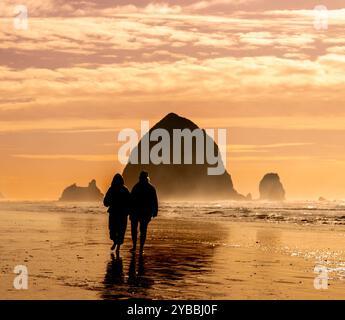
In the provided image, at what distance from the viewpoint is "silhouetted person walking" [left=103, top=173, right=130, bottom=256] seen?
19.9m

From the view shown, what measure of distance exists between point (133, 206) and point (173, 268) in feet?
11.0

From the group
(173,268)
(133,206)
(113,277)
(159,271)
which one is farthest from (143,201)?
(113,277)

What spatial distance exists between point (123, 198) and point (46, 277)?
618cm

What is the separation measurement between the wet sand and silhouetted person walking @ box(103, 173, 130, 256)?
2.14 feet

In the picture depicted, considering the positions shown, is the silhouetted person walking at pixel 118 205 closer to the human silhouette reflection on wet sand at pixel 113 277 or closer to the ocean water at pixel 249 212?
the human silhouette reflection on wet sand at pixel 113 277

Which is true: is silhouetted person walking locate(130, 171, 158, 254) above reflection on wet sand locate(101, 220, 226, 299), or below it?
above

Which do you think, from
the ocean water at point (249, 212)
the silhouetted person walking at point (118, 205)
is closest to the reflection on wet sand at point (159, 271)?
the silhouetted person walking at point (118, 205)

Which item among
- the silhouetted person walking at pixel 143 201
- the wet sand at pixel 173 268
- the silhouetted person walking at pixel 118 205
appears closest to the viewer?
the wet sand at pixel 173 268

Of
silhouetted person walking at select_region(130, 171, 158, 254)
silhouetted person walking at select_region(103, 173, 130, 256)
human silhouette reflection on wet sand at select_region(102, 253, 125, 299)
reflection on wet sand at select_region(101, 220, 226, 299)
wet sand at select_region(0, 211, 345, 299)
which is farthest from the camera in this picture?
silhouetted person walking at select_region(103, 173, 130, 256)

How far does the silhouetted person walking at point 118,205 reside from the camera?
1992cm

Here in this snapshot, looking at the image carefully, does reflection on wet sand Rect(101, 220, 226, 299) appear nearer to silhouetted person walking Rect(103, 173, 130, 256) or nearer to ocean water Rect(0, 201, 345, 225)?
silhouetted person walking Rect(103, 173, 130, 256)

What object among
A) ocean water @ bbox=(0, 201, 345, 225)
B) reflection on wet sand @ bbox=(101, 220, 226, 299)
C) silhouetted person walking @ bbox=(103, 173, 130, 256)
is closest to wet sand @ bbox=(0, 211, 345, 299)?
reflection on wet sand @ bbox=(101, 220, 226, 299)

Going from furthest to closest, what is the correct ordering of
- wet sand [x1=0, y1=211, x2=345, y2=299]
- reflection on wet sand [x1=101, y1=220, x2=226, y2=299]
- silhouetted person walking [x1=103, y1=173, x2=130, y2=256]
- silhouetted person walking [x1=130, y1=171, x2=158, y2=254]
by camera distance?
silhouetted person walking [x1=103, y1=173, x2=130, y2=256] < silhouetted person walking [x1=130, y1=171, x2=158, y2=254] < wet sand [x1=0, y1=211, x2=345, y2=299] < reflection on wet sand [x1=101, y1=220, x2=226, y2=299]
